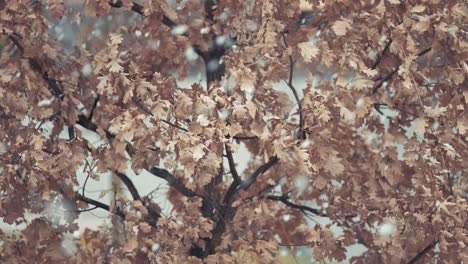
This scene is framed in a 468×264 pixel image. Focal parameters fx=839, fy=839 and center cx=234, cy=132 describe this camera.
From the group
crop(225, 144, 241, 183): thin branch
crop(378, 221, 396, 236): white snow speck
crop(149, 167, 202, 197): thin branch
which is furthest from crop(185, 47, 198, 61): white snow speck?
crop(378, 221, 396, 236): white snow speck

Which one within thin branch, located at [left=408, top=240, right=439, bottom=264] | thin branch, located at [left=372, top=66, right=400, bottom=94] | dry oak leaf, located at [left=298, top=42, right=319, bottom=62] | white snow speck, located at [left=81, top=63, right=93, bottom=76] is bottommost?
thin branch, located at [left=408, top=240, right=439, bottom=264]

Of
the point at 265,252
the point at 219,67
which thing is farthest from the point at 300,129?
the point at 219,67

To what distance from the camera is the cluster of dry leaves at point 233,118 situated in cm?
466

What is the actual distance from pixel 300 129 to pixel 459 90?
1.24m

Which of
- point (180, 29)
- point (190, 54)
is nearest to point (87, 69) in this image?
point (180, 29)

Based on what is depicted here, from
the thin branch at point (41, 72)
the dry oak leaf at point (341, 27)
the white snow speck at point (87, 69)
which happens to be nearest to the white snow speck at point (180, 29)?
the white snow speck at point (87, 69)

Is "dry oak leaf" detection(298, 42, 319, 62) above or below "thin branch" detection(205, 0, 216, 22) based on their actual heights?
below

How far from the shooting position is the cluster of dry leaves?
15.3 ft

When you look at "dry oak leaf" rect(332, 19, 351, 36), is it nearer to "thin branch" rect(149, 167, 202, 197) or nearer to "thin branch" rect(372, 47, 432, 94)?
"thin branch" rect(372, 47, 432, 94)

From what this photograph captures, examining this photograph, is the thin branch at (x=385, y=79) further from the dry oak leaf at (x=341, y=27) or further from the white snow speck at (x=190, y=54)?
the white snow speck at (x=190, y=54)

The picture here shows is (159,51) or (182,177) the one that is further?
(182,177)

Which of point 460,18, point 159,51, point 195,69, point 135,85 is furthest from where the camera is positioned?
point 195,69

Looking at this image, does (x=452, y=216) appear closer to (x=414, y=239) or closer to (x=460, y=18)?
(x=414, y=239)

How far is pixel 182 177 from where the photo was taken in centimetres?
657
